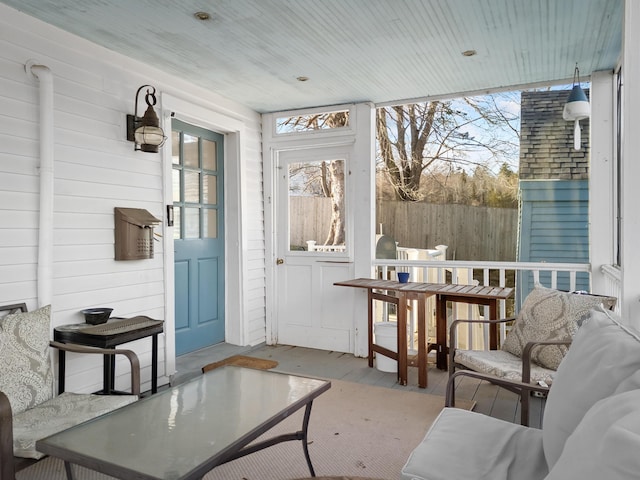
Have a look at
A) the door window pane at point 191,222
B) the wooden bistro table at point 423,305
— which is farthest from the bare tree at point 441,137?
the door window pane at point 191,222

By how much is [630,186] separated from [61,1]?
10.1 ft

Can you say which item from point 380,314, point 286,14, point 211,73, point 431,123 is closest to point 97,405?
point 286,14

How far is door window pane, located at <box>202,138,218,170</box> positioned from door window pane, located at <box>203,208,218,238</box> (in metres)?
0.41

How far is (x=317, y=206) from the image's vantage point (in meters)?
4.79

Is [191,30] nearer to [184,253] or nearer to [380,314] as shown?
[184,253]

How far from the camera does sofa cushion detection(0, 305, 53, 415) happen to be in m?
2.14

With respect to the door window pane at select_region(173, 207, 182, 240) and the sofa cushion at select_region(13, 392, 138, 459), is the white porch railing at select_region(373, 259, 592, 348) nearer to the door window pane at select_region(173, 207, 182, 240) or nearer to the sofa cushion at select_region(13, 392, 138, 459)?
the door window pane at select_region(173, 207, 182, 240)

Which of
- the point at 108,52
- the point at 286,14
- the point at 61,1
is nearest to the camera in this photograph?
the point at 61,1

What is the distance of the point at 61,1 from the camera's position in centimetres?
257

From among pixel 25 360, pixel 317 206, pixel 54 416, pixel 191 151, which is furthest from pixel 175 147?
pixel 54 416

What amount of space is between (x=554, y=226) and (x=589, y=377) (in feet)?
9.77

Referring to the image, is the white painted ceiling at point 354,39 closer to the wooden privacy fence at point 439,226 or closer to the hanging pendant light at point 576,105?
the hanging pendant light at point 576,105

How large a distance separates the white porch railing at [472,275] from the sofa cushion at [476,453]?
2451 millimetres

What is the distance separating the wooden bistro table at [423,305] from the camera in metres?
3.65
